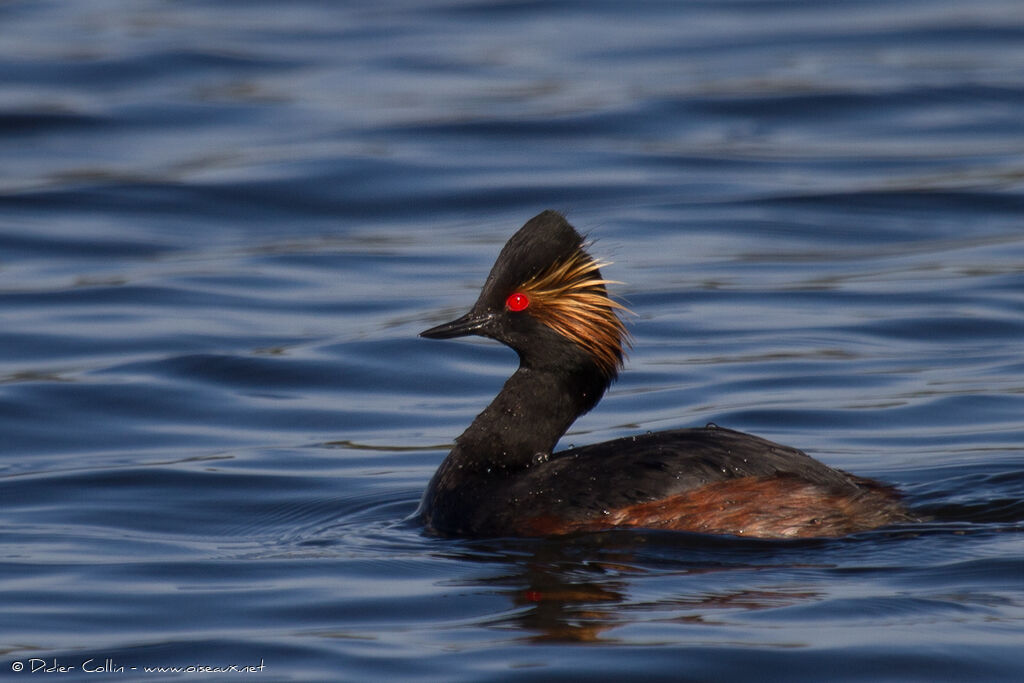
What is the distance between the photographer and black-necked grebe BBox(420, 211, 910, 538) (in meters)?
7.83

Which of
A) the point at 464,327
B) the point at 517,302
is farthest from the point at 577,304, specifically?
the point at 464,327

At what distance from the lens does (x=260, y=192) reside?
17297mm

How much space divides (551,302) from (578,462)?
78cm

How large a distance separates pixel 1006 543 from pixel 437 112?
13.1 metres

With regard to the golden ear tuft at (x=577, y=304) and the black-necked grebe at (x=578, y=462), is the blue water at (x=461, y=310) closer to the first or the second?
the black-necked grebe at (x=578, y=462)

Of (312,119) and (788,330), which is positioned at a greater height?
(312,119)

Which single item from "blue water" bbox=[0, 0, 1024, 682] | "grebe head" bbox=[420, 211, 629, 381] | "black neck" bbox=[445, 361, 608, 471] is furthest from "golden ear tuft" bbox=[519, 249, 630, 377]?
"blue water" bbox=[0, 0, 1024, 682]

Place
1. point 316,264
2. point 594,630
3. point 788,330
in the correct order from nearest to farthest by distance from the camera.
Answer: point 594,630, point 788,330, point 316,264

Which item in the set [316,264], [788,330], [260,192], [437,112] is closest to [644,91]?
[437,112]

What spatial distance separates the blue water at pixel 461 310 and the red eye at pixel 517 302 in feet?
3.73

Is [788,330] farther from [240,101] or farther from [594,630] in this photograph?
[240,101]

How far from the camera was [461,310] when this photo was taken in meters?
13.3

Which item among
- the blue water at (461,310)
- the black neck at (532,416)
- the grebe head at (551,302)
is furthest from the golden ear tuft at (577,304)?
the blue water at (461,310)

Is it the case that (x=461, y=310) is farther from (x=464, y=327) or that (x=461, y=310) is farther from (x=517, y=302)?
(x=517, y=302)
